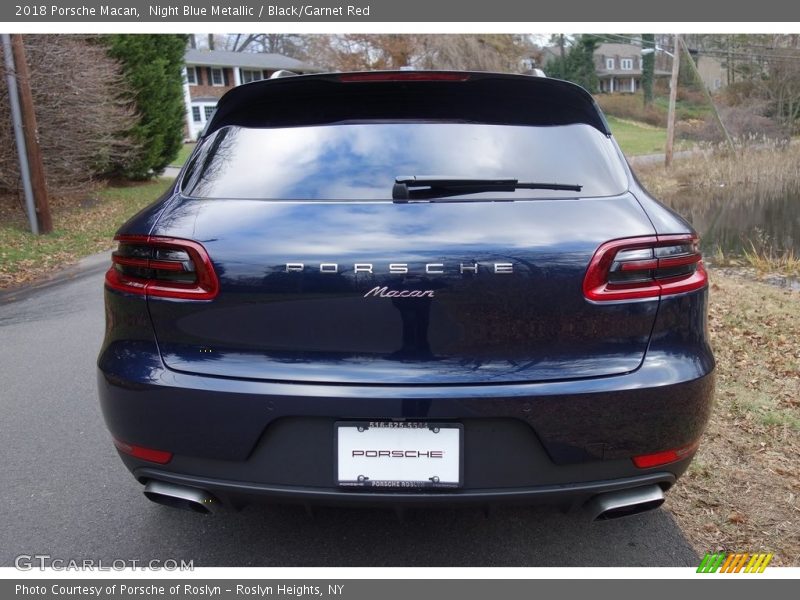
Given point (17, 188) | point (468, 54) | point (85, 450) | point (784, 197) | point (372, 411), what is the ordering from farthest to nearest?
point (468, 54), point (784, 197), point (17, 188), point (85, 450), point (372, 411)

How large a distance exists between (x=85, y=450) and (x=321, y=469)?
2.17 meters

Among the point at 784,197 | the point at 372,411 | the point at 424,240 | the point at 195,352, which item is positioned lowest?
the point at 784,197

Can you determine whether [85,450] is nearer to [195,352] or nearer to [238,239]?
[195,352]

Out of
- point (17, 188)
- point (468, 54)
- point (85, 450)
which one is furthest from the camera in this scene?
point (468, 54)

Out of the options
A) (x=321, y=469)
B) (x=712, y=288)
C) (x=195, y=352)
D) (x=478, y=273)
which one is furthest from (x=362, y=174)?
(x=712, y=288)

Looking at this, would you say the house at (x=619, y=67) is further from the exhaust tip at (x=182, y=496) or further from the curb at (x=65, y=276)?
the exhaust tip at (x=182, y=496)

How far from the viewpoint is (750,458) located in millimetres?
3355

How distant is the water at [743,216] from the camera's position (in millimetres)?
12125

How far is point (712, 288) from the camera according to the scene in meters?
7.62

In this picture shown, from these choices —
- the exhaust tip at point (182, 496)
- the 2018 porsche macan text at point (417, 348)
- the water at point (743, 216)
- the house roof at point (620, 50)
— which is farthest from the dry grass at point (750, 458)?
the house roof at point (620, 50)

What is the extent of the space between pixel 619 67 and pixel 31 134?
288 feet

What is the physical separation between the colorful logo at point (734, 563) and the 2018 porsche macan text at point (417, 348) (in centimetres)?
65

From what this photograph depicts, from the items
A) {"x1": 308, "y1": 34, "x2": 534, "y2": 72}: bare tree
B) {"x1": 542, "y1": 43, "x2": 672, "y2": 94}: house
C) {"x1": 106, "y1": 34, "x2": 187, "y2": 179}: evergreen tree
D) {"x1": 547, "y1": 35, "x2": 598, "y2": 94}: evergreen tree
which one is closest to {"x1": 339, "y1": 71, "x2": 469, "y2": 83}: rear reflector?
{"x1": 106, "y1": 34, "x2": 187, "y2": 179}: evergreen tree

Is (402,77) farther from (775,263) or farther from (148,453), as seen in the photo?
(775,263)
